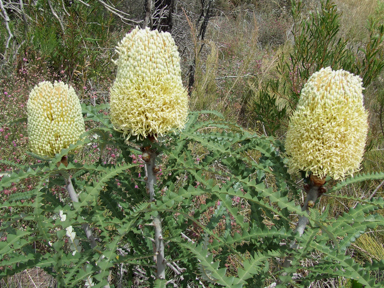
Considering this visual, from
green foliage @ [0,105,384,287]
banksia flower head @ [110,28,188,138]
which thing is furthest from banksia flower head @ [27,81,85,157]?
banksia flower head @ [110,28,188,138]

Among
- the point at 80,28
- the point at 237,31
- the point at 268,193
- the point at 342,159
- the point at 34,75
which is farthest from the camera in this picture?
the point at 237,31

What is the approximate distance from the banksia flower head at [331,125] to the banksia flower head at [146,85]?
725mm

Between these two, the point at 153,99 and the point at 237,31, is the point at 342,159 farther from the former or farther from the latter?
the point at 237,31

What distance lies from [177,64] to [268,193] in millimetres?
832

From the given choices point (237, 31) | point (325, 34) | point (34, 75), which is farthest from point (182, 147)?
point (237, 31)

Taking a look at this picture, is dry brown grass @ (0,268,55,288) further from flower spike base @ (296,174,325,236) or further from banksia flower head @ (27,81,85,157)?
flower spike base @ (296,174,325,236)

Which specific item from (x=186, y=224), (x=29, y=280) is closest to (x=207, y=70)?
(x=186, y=224)

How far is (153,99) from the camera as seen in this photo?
4.80 feet

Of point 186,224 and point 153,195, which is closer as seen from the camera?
point 153,195

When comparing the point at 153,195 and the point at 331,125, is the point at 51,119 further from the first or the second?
the point at 331,125

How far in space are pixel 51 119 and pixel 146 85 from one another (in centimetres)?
65

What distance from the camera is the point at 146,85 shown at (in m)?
1.44

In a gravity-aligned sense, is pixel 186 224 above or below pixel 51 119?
below

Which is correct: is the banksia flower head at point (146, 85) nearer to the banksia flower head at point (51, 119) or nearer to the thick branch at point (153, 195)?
the thick branch at point (153, 195)
